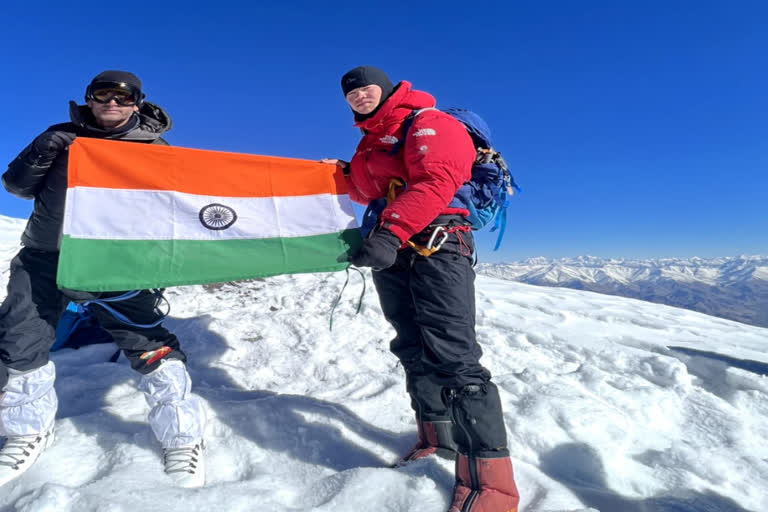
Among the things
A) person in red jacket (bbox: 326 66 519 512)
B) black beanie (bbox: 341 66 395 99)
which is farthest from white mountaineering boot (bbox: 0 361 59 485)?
black beanie (bbox: 341 66 395 99)

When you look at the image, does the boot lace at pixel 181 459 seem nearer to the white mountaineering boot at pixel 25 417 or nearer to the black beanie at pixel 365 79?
the white mountaineering boot at pixel 25 417

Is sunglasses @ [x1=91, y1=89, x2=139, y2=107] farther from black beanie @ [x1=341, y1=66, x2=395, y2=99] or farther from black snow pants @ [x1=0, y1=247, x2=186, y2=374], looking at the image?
black beanie @ [x1=341, y1=66, x2=395, y2=99]

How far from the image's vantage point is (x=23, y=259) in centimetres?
275

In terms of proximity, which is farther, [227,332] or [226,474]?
[227,332]

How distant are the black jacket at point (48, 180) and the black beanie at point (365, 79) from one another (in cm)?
173

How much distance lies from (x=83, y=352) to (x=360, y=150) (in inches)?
185

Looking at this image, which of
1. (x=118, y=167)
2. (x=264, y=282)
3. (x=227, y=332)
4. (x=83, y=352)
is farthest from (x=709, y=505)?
(x=264, y=282)

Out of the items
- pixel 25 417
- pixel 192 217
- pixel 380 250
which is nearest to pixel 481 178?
pixel 380 250

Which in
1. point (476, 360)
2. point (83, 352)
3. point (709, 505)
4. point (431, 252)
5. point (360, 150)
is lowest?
point (83, 352)

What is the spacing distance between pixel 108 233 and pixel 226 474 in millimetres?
1966

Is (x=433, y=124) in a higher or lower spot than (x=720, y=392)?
higher

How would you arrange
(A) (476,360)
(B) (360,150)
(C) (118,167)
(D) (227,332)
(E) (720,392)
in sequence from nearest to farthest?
1. (A) (476,360)
2. (C) (118,167)
3. (B) (360,150)
4. (E) (720,392)
5. (D) (227,332)

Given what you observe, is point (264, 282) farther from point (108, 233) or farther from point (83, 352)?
point (108, 233)

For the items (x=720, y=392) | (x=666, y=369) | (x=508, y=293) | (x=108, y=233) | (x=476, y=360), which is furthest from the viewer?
(x=508, y=293)
